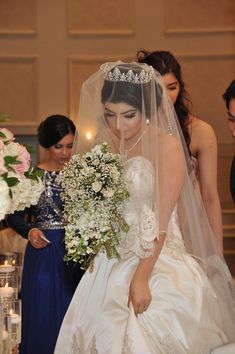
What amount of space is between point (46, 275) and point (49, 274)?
0.8 inches

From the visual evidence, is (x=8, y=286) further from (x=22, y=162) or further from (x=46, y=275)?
(x=46, y=275)

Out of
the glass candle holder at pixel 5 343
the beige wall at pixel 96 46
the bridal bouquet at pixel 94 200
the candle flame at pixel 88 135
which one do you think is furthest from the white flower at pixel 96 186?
the beige wall at pixel 96 46

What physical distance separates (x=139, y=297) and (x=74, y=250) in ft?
1.14

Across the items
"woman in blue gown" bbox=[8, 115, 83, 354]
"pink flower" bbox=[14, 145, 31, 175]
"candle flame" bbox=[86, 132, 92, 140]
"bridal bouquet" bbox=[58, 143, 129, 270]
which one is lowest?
"woman in blue gown" bbox=[8, 115, 83, 354]

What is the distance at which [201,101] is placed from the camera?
25.0 feet

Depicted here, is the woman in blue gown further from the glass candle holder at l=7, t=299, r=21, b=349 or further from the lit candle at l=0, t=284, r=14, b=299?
the glass candle holder at l=7, t=299, r=21, b=349

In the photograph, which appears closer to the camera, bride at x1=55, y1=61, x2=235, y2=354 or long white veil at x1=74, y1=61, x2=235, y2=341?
bride at x1=55, y1=61, x2=235, y2=354

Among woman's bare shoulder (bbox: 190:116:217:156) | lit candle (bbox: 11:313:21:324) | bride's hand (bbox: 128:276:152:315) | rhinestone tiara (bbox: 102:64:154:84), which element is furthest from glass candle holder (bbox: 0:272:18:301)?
woman's bare shoulder (bbox: 190:116:217:156)

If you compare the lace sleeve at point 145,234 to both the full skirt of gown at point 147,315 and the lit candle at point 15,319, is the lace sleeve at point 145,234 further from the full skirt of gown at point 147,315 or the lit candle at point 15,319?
the lit candle at point 15,319

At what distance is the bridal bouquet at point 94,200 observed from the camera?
3189 millimetres

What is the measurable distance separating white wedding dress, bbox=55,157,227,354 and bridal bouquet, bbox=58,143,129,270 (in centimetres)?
13

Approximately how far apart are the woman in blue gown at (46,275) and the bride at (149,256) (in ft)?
3.96

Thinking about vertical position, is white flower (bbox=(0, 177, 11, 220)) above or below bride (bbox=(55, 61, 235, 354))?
above

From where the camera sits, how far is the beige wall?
760cm
